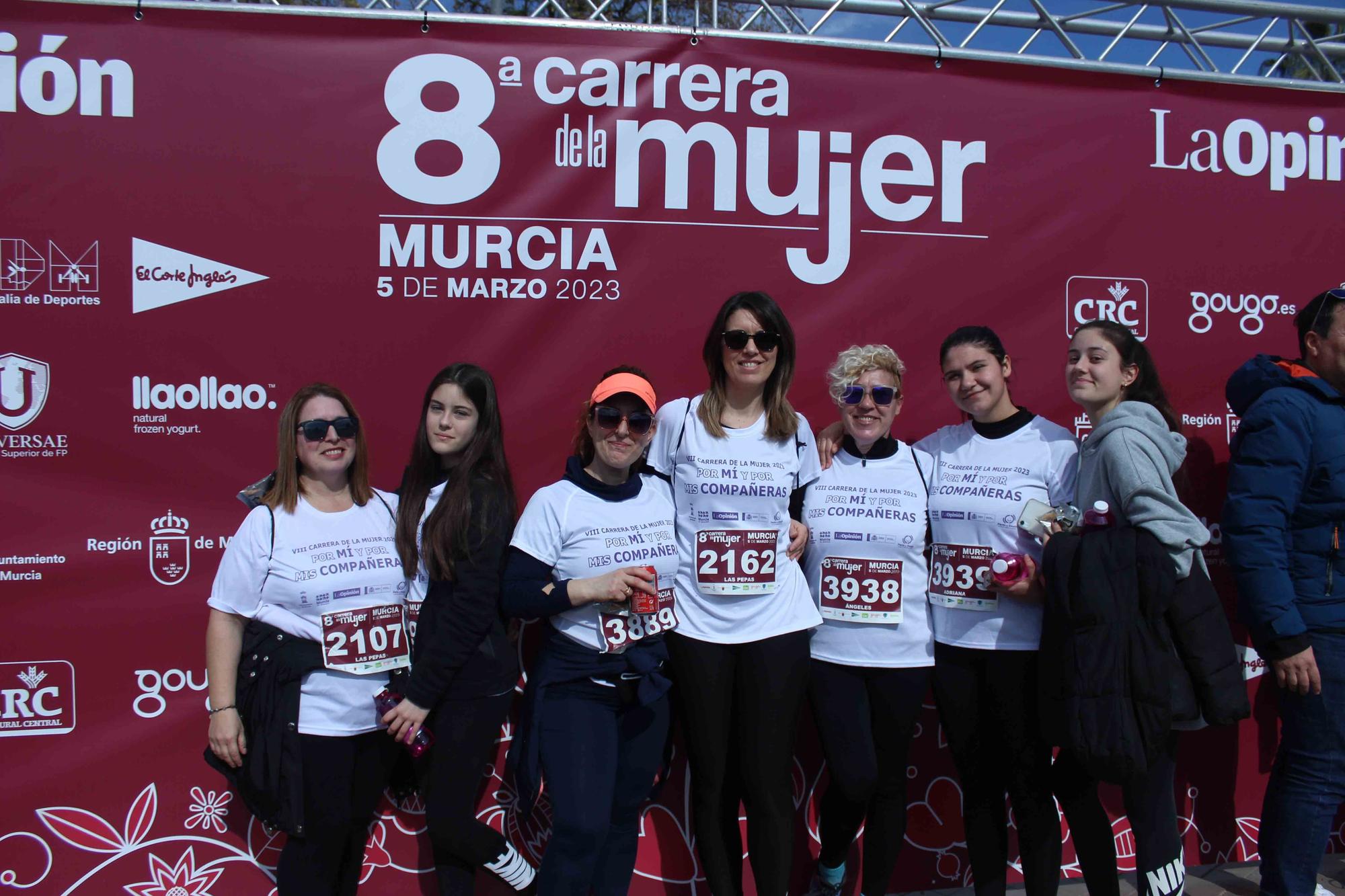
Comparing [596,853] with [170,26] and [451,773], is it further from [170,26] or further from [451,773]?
[170,26]

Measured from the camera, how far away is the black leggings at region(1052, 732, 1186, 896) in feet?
8.95

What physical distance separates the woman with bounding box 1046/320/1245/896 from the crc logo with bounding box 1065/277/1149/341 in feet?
2.34

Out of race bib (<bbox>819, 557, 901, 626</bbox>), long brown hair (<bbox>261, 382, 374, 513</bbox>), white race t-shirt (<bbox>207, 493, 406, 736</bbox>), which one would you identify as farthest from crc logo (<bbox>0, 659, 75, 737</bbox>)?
race bib (<bbox>819, 557, 901, 626</bbox>)

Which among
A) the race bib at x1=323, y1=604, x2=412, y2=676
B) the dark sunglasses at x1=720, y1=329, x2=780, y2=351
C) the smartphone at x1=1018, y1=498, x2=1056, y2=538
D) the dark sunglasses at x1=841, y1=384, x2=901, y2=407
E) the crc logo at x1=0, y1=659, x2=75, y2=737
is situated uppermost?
the dark sunglasses at x1=720, y1=329, x2=780, y2=351

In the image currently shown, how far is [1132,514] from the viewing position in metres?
2.61

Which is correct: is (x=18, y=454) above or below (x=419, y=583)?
above

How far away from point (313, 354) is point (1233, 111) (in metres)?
3.76

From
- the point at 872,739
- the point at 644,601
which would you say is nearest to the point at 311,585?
the point at 644,601

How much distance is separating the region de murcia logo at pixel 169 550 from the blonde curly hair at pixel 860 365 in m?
2.31

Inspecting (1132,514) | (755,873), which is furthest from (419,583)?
(1132,514)

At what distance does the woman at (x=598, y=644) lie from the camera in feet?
8.27

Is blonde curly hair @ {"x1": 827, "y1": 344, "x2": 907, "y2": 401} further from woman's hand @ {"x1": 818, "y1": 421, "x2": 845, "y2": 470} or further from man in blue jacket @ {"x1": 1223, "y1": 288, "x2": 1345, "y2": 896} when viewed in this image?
man in blue jacket @ {"x1": 1223, "y1": 288, "x2": 1345, "y2": 896}

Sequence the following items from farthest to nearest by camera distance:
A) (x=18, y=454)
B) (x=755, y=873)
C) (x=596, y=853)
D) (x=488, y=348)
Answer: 1. (x=488, y=348)
2. (x=18, y=454)
3. (x=755, y=873)
4. (x=596, y=853)

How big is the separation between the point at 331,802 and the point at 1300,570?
10.3 ft
